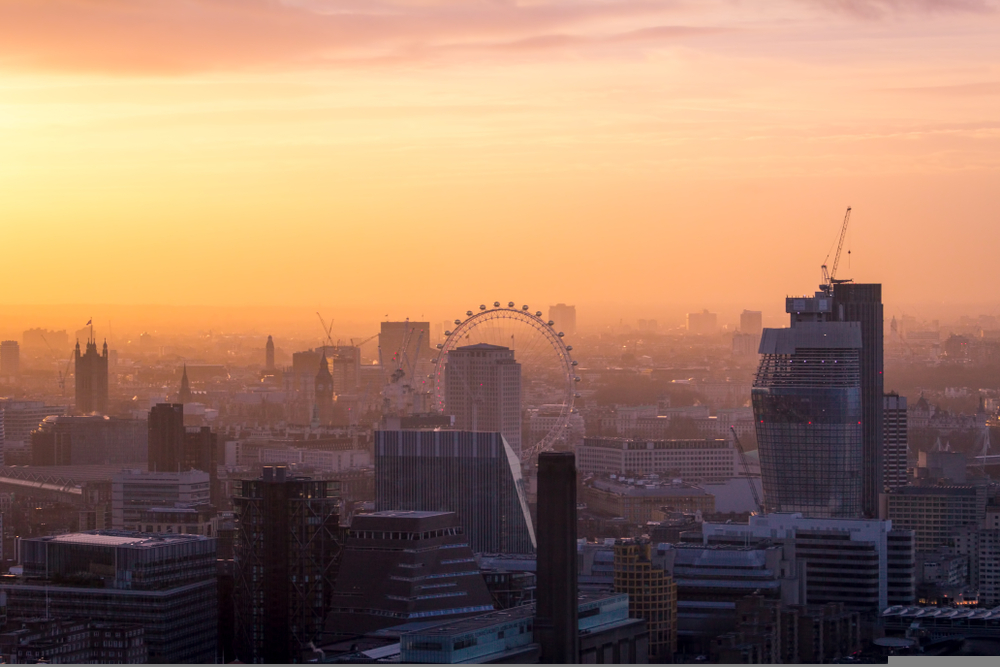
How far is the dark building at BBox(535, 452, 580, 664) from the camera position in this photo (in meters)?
29.9

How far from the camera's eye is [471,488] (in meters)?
45.0

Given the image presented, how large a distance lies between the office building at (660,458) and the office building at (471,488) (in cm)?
3056

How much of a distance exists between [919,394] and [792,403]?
33.7 m

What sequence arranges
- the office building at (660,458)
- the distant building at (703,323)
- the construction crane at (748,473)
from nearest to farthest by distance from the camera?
the construction crane at (748,473), the office building at (660,458), the distant building at (703,323)

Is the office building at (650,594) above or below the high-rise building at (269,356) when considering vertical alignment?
below

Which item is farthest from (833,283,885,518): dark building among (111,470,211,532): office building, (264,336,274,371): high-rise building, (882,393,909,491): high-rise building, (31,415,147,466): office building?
(264,336,274,371): high-rise building

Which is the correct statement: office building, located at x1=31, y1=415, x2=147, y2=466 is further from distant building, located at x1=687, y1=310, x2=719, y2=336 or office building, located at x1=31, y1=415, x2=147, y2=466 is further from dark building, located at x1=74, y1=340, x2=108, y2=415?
distant building, located at x1=687, y1=310, x2=719, y2=336

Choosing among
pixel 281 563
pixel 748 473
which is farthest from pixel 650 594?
pixel 748 473

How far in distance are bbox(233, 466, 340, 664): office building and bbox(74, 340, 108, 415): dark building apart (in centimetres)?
5929

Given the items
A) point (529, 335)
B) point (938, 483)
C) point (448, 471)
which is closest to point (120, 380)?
point (529, 335)

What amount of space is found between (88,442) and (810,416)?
36067 millimetres

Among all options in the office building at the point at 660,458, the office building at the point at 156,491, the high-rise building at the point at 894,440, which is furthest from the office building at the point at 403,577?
the office building at the point at 660,458

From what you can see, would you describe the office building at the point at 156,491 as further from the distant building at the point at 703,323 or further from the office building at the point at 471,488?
the distant building at the point at 703,323

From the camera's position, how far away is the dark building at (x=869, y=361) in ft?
198
